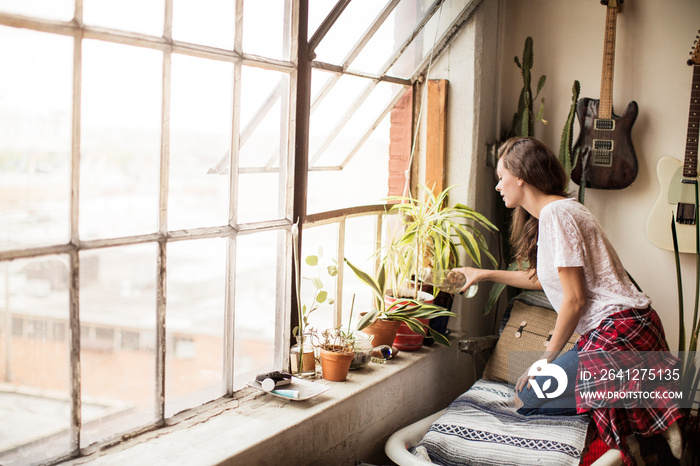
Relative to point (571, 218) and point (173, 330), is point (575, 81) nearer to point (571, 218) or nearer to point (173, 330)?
point (571, 218)

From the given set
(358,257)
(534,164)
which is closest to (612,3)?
(534,164)

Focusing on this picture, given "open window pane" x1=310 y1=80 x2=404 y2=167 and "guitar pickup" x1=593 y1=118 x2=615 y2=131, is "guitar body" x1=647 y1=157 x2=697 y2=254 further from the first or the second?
"open window pane" x1=310 y1=80 x2=404 y2=167

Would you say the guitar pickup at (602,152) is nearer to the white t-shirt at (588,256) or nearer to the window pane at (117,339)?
the white t-shirt at (588,256)

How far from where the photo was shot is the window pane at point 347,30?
100 inches

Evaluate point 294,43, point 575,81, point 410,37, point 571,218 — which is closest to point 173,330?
Result: point 294,43

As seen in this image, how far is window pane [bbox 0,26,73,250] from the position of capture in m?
1.50

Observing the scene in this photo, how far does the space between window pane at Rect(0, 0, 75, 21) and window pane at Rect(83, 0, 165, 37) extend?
0.16ft

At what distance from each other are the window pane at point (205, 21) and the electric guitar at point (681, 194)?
2180mm

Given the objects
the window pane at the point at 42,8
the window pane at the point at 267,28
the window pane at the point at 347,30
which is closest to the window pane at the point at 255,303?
the window pane at the point at 267,28

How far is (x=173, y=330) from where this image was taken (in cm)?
198

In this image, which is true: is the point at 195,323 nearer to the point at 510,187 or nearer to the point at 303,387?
the point at 303,387

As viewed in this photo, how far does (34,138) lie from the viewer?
5.12 ft

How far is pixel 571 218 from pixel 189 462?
5.02 feet

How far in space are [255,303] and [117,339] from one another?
599mm
